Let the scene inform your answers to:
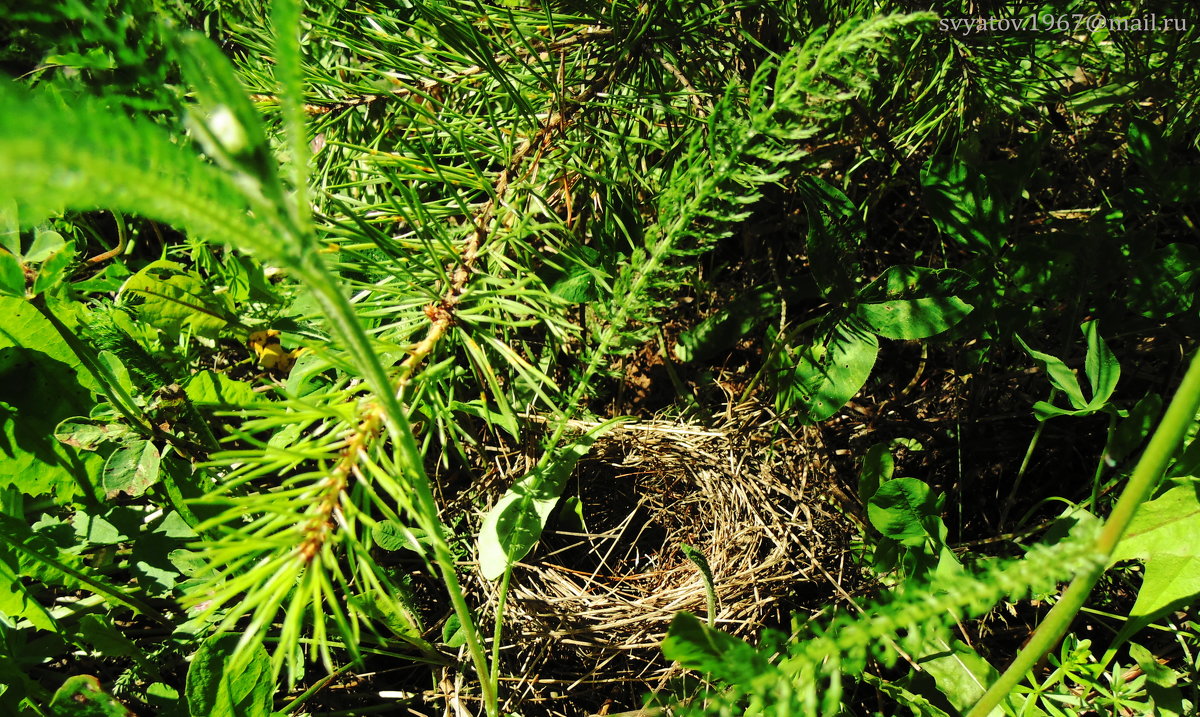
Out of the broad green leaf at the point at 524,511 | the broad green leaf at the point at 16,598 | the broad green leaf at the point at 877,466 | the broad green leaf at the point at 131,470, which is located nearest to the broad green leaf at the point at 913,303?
the broad green leaf at the point at 877,466

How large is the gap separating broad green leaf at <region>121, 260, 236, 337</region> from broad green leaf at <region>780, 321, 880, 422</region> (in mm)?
1176

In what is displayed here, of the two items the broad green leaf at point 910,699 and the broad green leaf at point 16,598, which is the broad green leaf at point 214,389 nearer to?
the broad green leaf at point 16,598

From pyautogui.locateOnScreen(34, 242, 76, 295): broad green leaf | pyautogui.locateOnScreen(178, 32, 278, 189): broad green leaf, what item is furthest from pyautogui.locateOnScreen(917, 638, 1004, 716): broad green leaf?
pyautogui.locateOnScreen(34, 242, 76, 295): broad green leaf

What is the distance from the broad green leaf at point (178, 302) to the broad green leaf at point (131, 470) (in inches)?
12.1

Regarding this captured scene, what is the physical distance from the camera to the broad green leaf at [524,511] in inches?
49.7

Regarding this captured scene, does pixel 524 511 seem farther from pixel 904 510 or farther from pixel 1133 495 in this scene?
pixel 1133 495

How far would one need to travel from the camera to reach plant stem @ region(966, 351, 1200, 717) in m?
0.70

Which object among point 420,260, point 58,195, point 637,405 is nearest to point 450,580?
point 420,260

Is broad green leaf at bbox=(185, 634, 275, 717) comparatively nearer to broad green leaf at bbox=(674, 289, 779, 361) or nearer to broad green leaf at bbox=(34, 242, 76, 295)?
broad green leaf at bbox=(34, 242, 76, 295)

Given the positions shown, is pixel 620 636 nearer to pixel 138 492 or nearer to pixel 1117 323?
pixel 138 492

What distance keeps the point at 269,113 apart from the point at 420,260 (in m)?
0.52

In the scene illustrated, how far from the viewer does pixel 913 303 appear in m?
1.28

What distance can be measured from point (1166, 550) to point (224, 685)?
145cm

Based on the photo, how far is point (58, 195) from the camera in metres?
0.37
